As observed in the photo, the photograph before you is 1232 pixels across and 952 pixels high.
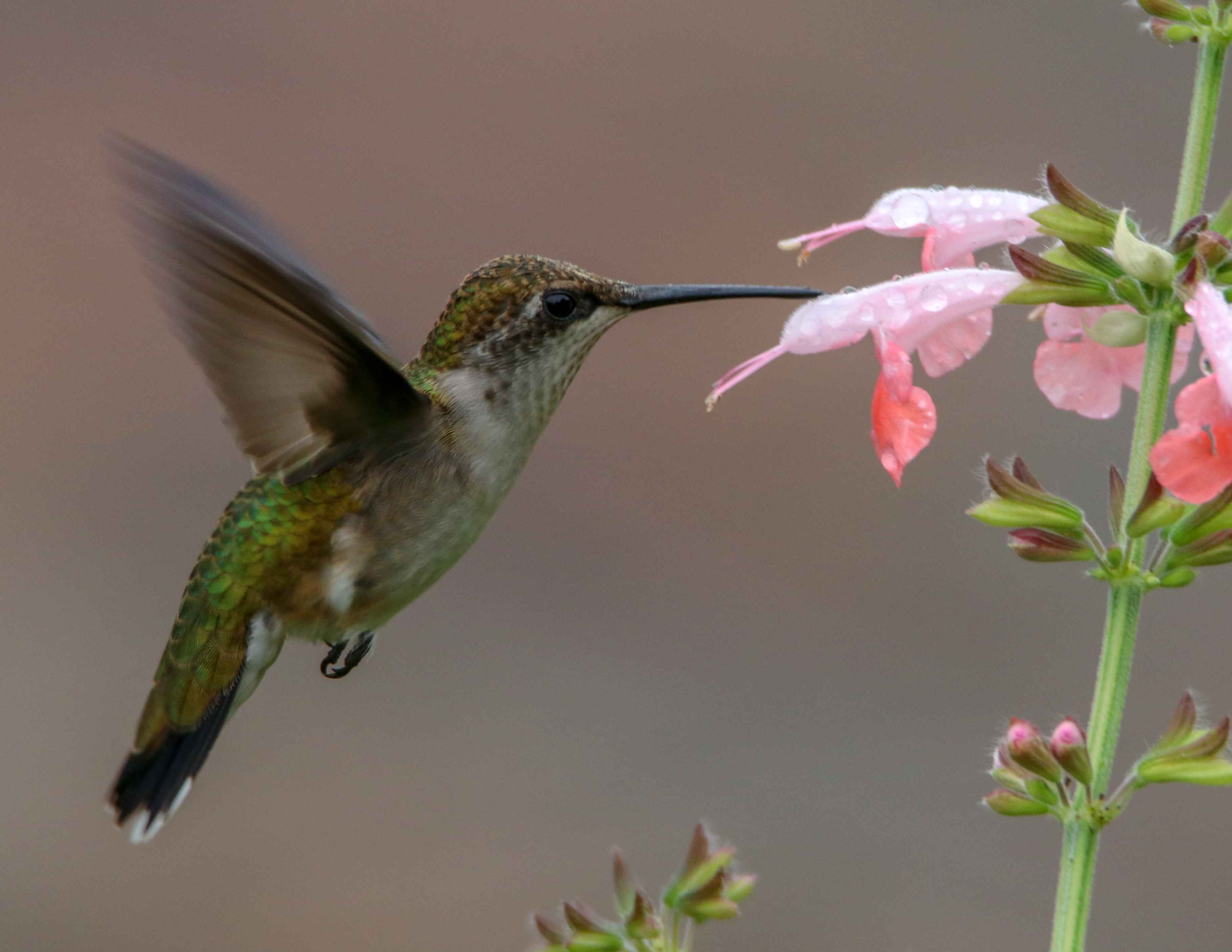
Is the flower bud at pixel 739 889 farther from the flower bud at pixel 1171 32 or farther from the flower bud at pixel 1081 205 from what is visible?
the flower bud at pixel 1171 32

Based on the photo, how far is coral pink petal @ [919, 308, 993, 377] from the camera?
1380 mm

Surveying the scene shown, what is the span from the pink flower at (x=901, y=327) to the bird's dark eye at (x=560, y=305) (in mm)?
377

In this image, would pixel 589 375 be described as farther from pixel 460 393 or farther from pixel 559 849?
pixel 460 393

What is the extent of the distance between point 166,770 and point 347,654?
29 centimetres

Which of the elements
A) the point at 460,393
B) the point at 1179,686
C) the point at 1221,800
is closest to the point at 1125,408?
the point at 1179,686

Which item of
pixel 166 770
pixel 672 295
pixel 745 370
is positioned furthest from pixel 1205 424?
pixel 166 770

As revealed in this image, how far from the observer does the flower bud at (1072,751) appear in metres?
1.11

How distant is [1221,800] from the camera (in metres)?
3.91

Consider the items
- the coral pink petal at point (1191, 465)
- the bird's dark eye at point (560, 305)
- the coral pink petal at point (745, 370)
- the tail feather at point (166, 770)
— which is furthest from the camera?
the tail feather at point (166, 770)

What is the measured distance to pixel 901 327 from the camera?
131cm

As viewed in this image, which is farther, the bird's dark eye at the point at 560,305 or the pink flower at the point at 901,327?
the bird's dark eye at the point at 560,305

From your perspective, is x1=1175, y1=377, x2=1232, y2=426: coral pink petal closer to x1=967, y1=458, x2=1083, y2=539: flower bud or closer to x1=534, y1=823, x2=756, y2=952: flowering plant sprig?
x1=967, y1=458, x2=1083, y2=539: flower bud

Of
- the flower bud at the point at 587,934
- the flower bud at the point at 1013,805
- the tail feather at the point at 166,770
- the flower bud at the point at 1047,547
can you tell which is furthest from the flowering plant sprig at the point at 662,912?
the tail feather at the point at 166,770

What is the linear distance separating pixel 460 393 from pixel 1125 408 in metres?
2.87
